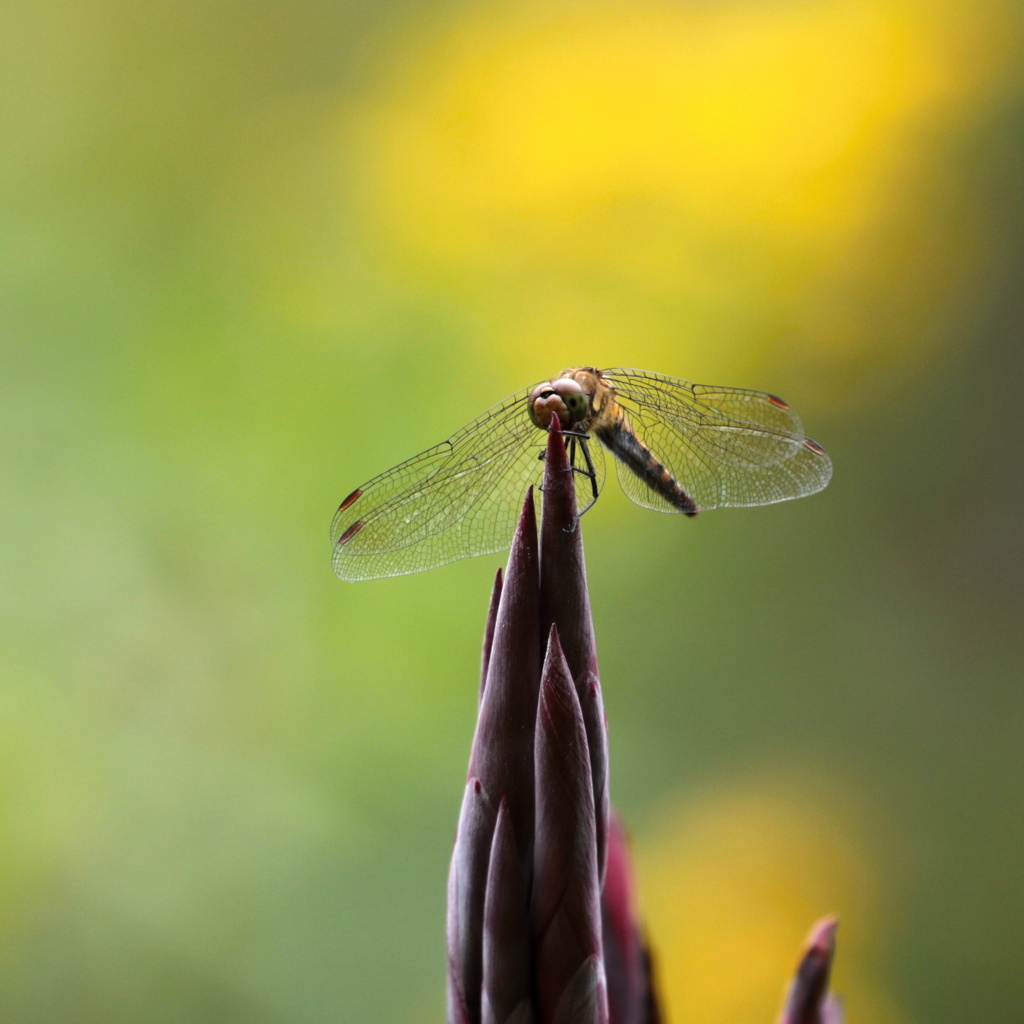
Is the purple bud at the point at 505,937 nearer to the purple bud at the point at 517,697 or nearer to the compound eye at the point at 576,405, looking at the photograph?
the purple bud at the point at 517,697

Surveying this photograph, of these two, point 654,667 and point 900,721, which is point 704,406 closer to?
point 654,667

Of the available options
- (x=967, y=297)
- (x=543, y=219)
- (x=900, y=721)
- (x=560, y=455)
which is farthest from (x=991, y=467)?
(x=560, y=455)

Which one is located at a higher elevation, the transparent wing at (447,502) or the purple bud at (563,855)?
the transparent wing at (447,502)

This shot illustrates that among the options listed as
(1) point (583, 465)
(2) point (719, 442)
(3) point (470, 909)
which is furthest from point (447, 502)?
(3) point (470, 909)

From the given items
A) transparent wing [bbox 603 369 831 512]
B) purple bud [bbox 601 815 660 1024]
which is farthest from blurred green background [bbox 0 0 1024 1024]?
purple bud [bbox 601 815 660 1024]

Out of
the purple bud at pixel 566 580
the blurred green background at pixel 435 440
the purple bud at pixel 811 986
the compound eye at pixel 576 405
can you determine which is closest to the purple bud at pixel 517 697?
the purple bud at pixel 566 580

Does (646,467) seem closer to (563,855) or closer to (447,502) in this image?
(447,502)

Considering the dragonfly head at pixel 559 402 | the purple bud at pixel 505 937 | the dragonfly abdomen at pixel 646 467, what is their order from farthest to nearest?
the dragonfly abdomen at pixel 646 467
the dragonfly head at pixel 559 402
the purple bud at pixel 505 937
